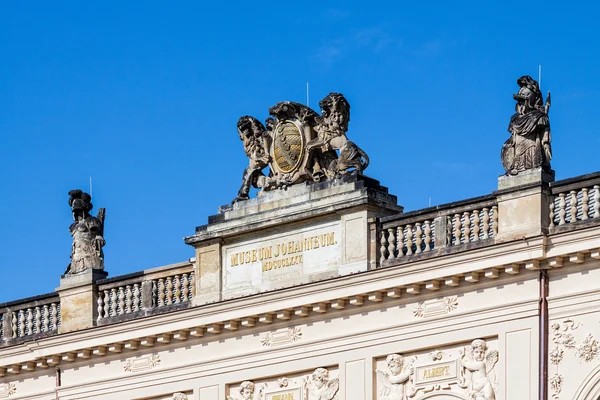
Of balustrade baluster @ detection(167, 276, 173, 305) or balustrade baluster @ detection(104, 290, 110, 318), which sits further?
balustrade baluster @ detection(104, 290, 110, 318)

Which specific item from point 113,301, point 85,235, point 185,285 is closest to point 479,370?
point 185,285

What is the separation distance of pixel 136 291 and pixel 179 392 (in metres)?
2.62

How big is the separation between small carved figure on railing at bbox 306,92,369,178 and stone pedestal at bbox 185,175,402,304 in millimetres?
378

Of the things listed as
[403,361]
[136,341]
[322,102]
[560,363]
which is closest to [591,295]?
[560,363]

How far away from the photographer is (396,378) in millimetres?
45531

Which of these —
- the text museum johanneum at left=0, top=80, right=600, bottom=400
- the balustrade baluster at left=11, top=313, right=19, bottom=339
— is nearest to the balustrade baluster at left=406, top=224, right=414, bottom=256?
the text museum johanneum at left=0, top=80, right=600, bottom=400

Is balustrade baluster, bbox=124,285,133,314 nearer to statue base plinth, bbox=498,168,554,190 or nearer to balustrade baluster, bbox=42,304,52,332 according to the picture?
balustrade baluster, bbox=42,304,52,332

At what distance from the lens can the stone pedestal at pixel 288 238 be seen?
46.6 metres

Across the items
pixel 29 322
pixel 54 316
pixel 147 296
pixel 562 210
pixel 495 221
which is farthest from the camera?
pixel 29 322

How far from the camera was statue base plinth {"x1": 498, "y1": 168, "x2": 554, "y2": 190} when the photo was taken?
43.9m

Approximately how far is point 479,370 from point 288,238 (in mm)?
5551

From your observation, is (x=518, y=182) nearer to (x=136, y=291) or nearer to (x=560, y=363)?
(x=560, y=363)


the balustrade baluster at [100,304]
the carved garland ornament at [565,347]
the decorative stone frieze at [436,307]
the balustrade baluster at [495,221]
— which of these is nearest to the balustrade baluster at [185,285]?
the balustrade baluster at [100,304]

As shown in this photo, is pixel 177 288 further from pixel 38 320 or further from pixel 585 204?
pixel 585 204
